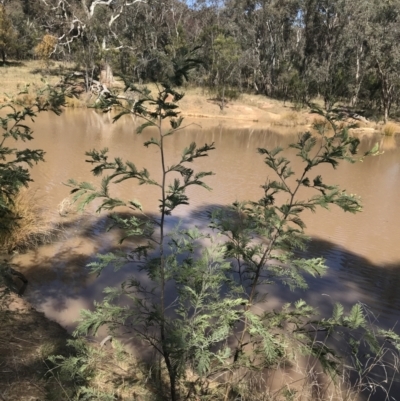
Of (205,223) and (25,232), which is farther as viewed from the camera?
(205,223)

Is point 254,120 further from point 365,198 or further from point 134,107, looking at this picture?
point 134,107

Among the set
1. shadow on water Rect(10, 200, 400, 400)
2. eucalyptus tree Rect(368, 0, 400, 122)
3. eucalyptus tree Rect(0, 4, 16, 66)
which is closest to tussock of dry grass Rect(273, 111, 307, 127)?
eucalyptus tree Rect(368, 0, 400, 122)

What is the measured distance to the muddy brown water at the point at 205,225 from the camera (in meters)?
4.11

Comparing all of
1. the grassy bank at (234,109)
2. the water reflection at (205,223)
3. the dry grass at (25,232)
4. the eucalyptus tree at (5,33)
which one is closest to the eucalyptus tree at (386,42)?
the grassy bank at (234,109)

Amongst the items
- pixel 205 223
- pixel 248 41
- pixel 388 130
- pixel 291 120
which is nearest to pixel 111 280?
pixel 205 223

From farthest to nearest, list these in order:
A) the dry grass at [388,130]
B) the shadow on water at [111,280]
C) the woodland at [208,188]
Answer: the dry grass at [388,130] → the shadow on water at [111,280] → the woodland at [208,188]

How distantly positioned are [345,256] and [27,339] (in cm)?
417

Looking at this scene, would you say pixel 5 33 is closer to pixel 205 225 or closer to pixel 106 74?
pixel 106 74

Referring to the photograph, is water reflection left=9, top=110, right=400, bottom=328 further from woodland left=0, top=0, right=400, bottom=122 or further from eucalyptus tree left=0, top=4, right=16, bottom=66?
eucalyptus tree left=0, top=4, right=16, bottom=66

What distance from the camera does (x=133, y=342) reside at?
10.6 feet

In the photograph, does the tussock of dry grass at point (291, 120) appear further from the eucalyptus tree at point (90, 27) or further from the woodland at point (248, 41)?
the eucalyptus tree at point (90, 27)

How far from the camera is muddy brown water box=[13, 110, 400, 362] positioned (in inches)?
162

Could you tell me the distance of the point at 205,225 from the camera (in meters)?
5.75

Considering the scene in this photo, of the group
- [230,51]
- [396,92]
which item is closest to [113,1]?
[230,51]
